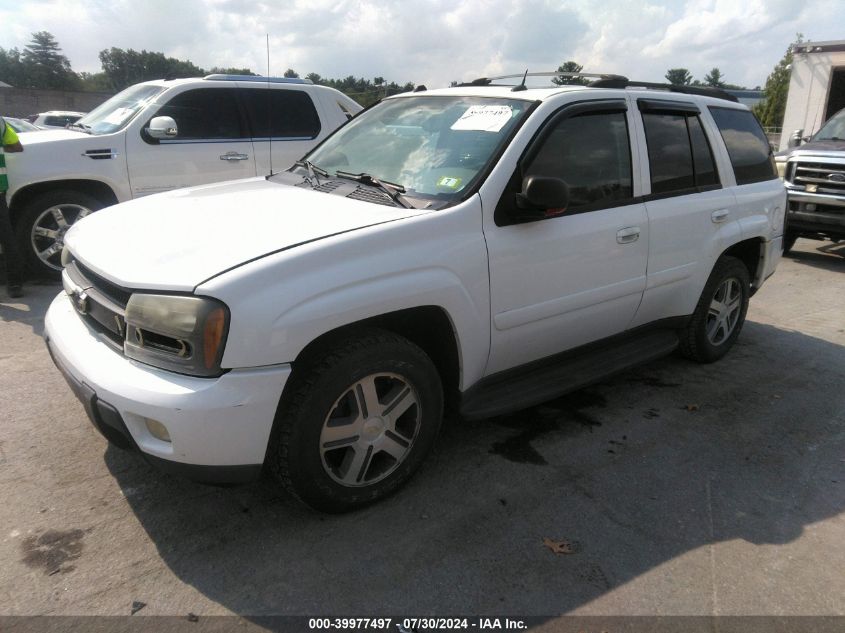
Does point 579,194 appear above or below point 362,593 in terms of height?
above

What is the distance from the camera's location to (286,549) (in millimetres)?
2709

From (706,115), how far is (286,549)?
151 inches

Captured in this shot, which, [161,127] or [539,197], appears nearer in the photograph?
[539,197]

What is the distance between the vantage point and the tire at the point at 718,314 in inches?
181

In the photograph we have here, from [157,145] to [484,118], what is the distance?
14.4 feet

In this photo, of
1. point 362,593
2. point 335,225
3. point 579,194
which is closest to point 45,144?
point 335,225

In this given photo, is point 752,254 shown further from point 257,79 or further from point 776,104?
point 776,104

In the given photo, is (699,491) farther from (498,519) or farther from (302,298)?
(302,298)

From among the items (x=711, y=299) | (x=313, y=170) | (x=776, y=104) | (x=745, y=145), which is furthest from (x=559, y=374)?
(x=776, y=104)

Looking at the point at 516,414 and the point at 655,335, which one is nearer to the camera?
the point at 516,414

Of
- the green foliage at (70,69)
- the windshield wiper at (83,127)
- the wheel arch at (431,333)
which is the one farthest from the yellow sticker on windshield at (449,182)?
the green foliage at (70,69)

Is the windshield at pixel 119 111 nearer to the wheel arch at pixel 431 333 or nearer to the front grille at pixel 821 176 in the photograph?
the wheel arch at pixel 431 333

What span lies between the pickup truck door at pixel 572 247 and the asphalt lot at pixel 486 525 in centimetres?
61

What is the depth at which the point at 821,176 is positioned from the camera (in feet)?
28.5
